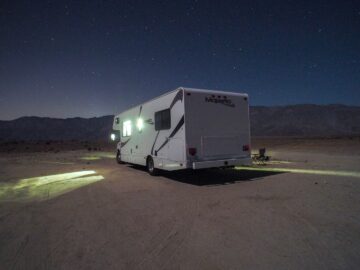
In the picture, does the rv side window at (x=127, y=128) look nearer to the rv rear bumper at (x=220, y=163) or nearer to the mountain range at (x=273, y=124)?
the rv rear bumper at (x=220, y=163)

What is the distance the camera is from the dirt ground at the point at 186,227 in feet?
Result: 12.6

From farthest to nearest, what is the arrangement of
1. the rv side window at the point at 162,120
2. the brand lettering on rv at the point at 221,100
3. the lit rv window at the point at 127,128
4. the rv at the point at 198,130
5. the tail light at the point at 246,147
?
the lit rv window at the point at 127,128
the tail light at the point at 246,147
the rv side window at the point at 162,120
the brand lettering on rv at the point at 221,100
the rv at the point at 198,130

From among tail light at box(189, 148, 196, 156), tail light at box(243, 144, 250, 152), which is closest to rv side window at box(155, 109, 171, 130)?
tail light at box(189, 148, 196, 156)

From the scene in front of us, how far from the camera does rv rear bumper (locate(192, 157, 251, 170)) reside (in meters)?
9.27

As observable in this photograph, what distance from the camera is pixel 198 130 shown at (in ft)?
31.5

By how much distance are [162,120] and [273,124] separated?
13322cm

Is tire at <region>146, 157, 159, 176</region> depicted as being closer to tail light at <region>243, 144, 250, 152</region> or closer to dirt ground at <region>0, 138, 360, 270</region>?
dirt ground at <region>0, 138, 360, 270</region>

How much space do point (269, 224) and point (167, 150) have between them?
5.75 meters

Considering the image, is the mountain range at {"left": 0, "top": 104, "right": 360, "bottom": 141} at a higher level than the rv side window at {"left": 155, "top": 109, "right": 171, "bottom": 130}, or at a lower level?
higher

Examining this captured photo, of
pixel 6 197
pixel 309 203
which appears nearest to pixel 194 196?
pixel 309 203

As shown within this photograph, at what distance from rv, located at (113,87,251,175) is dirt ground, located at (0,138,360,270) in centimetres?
114

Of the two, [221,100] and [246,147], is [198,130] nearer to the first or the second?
[221,100]

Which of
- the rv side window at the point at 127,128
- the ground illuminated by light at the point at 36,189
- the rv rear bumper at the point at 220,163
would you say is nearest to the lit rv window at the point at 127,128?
the rv side window at the point at 127,128

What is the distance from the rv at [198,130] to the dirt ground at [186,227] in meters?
1.14
